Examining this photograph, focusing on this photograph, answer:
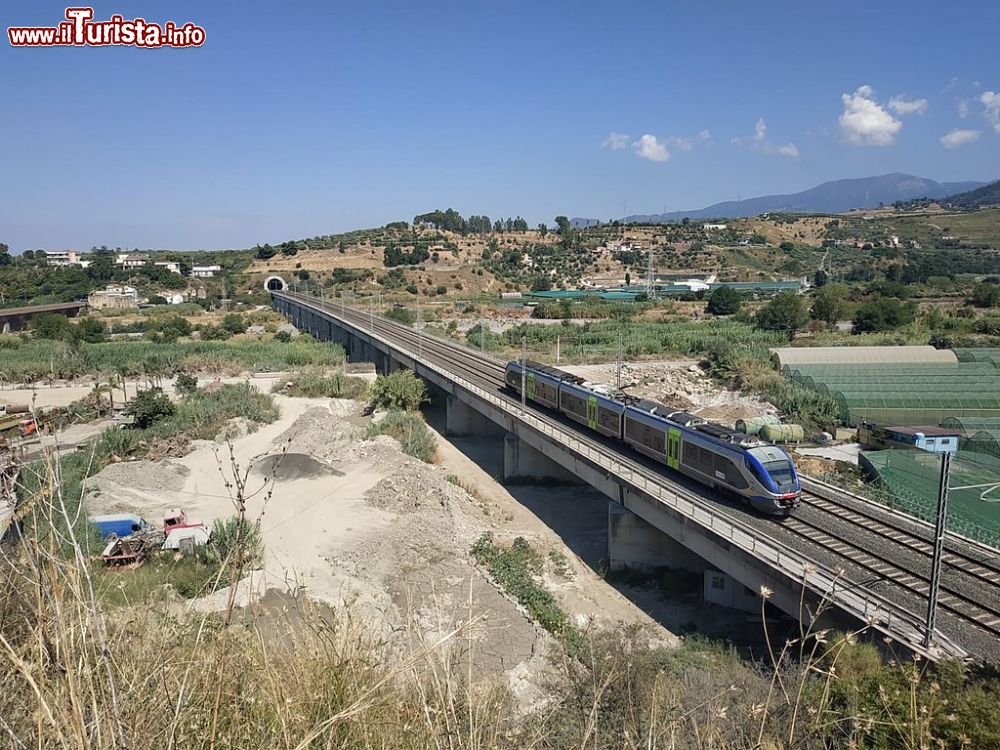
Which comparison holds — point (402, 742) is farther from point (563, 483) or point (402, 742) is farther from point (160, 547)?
point (563, 483)

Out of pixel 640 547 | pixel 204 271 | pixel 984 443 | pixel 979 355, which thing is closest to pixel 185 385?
pixel 640 547

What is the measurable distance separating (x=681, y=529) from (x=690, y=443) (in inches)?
141

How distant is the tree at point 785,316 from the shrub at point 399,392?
44.9 metres

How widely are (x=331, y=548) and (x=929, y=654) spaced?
19774mm

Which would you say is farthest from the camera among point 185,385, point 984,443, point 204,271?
point 204,271

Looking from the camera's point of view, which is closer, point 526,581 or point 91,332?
point 526,581

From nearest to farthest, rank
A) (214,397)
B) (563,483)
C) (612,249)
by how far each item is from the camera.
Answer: (563,483) < (214,397) < (612,249)

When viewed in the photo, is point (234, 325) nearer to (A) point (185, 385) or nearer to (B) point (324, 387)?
(A) point (185, 385)

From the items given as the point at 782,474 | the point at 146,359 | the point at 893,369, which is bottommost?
the point at 146,359

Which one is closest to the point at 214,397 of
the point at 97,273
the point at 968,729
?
the point at 968,729

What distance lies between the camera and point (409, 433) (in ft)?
135

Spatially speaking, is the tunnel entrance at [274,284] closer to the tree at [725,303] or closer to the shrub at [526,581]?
the tree at [725,303]

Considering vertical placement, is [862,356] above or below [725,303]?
below

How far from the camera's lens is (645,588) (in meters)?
23.4
